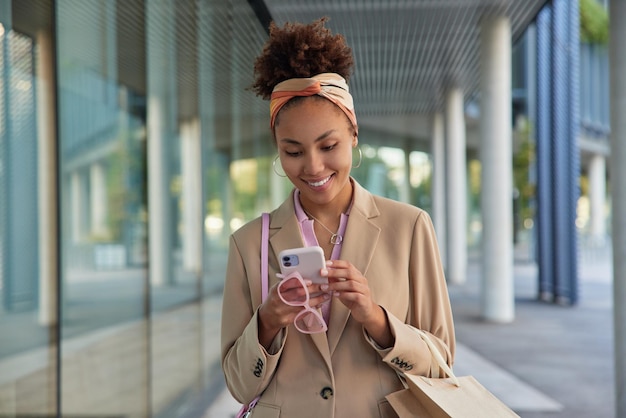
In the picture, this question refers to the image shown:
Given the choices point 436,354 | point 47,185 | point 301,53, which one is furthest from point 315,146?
point 47,185

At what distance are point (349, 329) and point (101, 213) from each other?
397 cm

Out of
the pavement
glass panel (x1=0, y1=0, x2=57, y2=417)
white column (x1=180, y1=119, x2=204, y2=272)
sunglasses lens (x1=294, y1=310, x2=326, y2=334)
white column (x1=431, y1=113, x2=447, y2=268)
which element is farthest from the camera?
white column (x1=431, y1=113, x2=447, y2=268)

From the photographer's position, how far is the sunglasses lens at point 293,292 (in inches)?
65.2

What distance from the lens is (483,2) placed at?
11.5 m

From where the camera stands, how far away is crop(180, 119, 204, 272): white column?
6.99 m

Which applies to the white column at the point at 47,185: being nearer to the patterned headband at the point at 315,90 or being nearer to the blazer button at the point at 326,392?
the patterned headband at the point at 315,90

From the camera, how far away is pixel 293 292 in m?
1.67

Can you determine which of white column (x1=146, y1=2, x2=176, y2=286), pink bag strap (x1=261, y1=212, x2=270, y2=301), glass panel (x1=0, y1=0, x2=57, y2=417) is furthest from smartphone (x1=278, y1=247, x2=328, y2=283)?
white column (x1=146, y1=2, x2=176, y2=286)

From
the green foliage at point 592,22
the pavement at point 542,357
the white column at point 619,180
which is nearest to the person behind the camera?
the white column at point 619,180

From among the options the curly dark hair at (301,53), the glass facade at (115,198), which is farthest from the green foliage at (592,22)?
the curly dark hair at (301,53)

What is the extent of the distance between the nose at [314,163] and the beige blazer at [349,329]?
0.67ft

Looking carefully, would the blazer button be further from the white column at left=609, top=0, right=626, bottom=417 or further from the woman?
the white column at left=609, top=0, right=626, bottom=417

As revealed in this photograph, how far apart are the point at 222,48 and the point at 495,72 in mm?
7376

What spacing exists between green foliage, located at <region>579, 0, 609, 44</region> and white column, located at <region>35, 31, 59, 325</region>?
3641 cm
